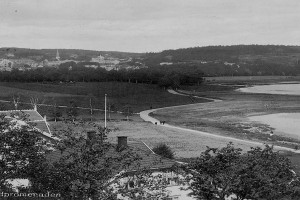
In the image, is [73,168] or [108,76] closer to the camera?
[73,168]

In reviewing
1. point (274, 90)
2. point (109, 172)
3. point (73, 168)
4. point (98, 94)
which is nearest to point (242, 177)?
point (109, 172)

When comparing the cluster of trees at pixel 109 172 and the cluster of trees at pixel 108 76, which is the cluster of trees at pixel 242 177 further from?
the cluster of trees at pixel 108 76

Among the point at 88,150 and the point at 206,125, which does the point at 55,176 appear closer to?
the point at 88,150

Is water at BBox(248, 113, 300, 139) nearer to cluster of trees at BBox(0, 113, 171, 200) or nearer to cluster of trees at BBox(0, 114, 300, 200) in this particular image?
cluster of trees at BBox(0, 114, 300, 200)

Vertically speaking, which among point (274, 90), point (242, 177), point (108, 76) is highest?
point (242, 177)

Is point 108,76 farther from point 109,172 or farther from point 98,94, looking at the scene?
point 109,172

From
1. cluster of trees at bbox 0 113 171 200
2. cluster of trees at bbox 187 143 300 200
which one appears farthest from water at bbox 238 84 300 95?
cluster of trees at bbox 0 113 171 200

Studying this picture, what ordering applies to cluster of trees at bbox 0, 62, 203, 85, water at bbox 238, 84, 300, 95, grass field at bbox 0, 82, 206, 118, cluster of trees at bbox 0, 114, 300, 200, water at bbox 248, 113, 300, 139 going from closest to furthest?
cluster of trees at bbox 0, 114, 300, 200 → water at bbox 248, 113, 300, 139 → grass field at bbox 0, 82, 206, 118 → water at bbox 238, 84, 300, 95 → cluster of trees at bbox 0, 62, 203, 85

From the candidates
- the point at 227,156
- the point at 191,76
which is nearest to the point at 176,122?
the point at 227,156

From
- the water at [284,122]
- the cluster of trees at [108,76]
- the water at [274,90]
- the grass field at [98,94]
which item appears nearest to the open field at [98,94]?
the grass field at [98,94]
